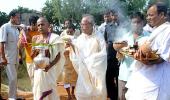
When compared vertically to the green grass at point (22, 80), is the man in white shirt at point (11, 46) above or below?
above

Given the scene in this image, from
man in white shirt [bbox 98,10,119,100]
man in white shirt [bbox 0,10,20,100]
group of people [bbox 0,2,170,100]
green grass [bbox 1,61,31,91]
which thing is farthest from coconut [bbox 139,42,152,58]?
green grass [bbox 1,61,31,91]

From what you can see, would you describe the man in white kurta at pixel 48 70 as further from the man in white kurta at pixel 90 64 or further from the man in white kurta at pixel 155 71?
the man in white kurta at pixel 155 71

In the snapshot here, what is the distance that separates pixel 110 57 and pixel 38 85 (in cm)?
202

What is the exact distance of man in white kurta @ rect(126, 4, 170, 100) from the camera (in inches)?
189

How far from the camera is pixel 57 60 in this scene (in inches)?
302

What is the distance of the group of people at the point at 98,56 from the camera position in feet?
16.6

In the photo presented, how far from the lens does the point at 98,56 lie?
26.1ft

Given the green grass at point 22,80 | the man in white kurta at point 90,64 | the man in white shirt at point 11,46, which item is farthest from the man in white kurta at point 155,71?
the green grass at point 22,80

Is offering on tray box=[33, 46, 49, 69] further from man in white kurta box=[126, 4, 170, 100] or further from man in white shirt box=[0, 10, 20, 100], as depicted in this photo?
man in white kurta box=[126, 4, 170, 100]

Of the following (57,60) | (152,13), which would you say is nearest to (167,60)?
(152,13)

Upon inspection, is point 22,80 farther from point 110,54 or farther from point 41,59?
point 41,59

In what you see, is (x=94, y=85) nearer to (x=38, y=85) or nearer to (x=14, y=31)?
(x=38, y=85)

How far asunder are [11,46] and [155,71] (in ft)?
16.9

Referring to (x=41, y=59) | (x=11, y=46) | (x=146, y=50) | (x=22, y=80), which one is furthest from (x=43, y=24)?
(x=22, y=80)
